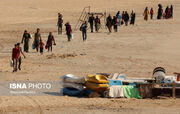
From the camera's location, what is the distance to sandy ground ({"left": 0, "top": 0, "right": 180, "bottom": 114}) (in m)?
13.0

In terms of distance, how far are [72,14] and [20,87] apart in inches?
1171

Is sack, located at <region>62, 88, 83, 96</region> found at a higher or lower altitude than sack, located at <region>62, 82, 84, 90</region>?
lower

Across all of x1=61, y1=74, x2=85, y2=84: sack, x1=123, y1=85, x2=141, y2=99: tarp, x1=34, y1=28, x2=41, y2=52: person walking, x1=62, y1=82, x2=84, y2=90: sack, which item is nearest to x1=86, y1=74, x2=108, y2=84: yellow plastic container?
x1=61, y1=74, x2=85, y2=84: sack

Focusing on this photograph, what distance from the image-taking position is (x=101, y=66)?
20219 mm

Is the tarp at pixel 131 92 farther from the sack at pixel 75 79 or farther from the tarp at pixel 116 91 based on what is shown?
the sack at pixel 75 79

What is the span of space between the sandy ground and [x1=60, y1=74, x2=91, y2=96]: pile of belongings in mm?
387

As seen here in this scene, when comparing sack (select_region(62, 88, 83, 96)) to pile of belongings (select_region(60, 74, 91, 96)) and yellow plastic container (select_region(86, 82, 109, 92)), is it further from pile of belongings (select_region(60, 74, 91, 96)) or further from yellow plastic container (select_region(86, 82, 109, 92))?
yellow plastic container (select_region(86, 82, 109, 92))

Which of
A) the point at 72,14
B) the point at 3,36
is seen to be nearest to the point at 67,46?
the point at 3,36

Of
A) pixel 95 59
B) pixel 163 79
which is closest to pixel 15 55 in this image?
pixel 95 59

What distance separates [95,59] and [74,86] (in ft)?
24.0

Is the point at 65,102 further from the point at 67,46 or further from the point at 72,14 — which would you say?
the point at 72,14

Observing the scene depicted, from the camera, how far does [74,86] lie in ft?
46.7

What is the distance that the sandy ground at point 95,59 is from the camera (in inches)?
514

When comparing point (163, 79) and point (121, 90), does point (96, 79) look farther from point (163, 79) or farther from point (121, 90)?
point (163, 79)
